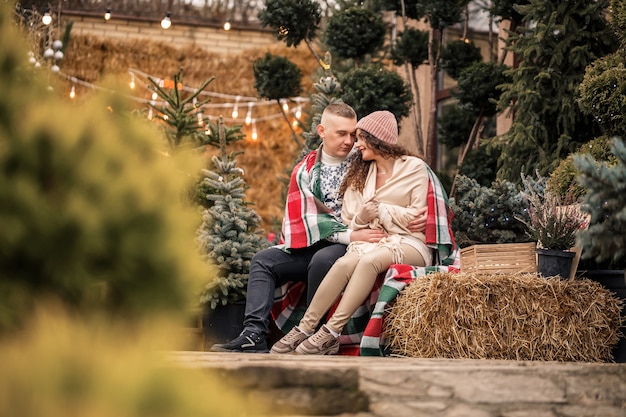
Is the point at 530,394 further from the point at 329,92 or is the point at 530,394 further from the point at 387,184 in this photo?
the point at 329,92

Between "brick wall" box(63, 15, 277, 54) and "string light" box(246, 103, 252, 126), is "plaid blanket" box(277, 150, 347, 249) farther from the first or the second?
"brick wall" box(63, 15, 277, 54)

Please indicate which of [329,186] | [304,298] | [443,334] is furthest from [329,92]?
[443,334]

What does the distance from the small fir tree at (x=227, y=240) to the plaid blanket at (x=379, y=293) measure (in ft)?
1.67

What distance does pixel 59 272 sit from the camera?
164 centimetres

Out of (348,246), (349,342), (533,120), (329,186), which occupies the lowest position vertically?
(349,342)

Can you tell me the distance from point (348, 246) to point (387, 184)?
1.51 ft

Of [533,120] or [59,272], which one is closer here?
[59,272]

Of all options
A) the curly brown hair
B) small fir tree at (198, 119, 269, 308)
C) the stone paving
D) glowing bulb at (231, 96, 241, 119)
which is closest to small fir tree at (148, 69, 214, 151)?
small fir tree at (198, 119, 269, 308)

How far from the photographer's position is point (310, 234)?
5234 millimetres

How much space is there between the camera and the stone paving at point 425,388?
116 inches

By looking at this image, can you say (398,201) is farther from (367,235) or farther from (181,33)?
(181,33)

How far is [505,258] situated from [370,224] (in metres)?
0.90

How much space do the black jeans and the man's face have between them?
643 millimetres

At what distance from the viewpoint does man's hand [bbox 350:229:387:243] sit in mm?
5039
